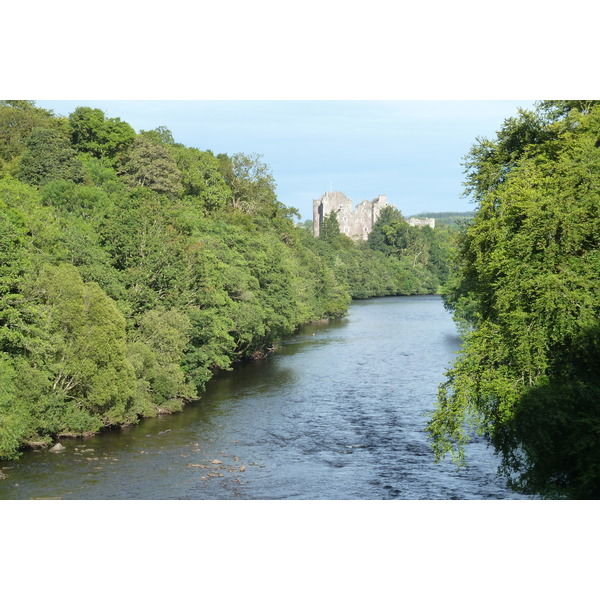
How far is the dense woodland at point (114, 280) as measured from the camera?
26.9 m

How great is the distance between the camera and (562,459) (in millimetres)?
17812

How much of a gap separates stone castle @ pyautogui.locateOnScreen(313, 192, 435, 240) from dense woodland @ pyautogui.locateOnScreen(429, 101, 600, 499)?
5696 inches

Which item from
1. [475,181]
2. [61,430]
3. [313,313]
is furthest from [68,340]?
[313,313]

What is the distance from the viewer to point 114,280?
34656mm

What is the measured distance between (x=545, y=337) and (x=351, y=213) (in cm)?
15134

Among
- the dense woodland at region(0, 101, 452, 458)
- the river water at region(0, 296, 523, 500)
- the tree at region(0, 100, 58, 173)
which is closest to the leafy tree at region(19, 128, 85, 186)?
the dense woodland at region(0, 101, 452, 458)

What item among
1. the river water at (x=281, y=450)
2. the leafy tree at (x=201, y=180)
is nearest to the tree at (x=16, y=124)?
the leafy tree at (x=201, y=180)

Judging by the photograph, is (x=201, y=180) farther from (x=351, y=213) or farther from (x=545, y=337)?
(x=351, y=213)

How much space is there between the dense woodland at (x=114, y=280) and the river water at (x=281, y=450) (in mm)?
1527

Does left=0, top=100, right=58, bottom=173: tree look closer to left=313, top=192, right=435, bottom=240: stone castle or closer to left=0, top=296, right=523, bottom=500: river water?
left=0, top=296, right=523, bottom=500: river water

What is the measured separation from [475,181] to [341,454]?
34.6ft

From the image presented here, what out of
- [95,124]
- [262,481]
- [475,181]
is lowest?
[262,481]

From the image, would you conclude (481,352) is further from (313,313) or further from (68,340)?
(313,313)

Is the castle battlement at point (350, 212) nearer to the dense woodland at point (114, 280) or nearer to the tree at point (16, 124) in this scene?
the dense woodland at point (114, 280)
